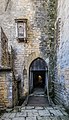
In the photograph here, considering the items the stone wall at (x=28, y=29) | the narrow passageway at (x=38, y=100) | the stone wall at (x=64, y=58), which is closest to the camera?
the stone wall at (x=64, y=58)

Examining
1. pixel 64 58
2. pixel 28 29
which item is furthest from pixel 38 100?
pixel 28 29

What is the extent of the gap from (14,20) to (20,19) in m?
0.40

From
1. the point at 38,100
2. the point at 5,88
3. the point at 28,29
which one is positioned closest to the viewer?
the point at 5,88

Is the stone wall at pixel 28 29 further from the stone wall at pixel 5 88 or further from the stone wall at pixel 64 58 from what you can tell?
the stone wall at pixel 5 88

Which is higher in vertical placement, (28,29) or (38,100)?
(28,29)

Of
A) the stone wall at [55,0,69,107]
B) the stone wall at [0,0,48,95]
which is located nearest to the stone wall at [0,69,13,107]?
the stone wall at [55,0,69,107]

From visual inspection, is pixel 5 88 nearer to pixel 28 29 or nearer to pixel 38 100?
pixel 38 100

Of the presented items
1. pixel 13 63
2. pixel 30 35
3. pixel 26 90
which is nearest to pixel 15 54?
pixel 13 63

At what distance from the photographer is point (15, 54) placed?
10547mm

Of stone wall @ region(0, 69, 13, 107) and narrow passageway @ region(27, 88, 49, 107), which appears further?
narrow passageway @ region(27, 88, 49, 107)

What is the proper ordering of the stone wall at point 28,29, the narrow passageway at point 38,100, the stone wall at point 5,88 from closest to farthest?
the stone wall at point 5,88 < the narrow passageway at point 38,100 < the stone wall at point 28,29

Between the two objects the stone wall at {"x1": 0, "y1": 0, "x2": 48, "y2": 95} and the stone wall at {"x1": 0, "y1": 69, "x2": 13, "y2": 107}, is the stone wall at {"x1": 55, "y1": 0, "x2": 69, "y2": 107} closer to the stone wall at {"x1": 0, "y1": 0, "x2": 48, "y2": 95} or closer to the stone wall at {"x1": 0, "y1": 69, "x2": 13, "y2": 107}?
the stone wall at {"x1": 0, "y1": 69, "x2": 13, "y2": 107}

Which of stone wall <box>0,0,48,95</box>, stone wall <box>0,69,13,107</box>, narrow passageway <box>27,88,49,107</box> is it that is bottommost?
narrow passageway <box>27,88,49,107</box>

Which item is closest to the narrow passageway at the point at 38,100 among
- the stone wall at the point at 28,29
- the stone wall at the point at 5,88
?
the stone wall at the point at 28,29
